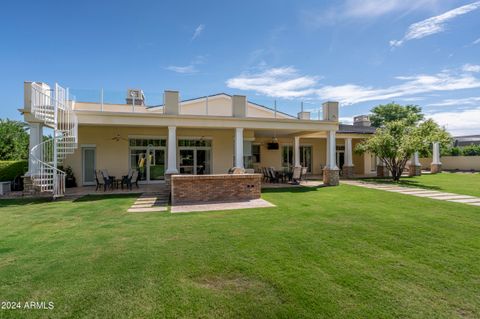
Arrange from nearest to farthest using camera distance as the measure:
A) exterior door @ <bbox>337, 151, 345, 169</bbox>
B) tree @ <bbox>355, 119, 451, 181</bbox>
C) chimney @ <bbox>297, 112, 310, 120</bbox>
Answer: chimney @ <bbox>297, 112, 310, 120</bbox>
tree @ <bbox>355, 119, 451, 181</bbox>
exterior door @ <bbox>337, 151, 345, 169</bbox>

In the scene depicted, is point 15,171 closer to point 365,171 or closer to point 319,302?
point 319,302

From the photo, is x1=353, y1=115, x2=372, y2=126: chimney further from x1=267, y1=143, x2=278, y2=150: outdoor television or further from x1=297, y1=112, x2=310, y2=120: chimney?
x1=297, y1=112, x2=310, y2=120: chimney

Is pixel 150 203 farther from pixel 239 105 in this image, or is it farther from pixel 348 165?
pixel 348 165

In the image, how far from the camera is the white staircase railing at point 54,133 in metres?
9.41

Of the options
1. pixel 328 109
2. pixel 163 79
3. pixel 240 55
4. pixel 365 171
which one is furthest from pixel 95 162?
pixel 365 171

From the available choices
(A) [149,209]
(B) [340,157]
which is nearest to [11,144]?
(A) [149,209]

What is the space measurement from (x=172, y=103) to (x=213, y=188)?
475 cm

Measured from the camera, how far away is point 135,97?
1185cm

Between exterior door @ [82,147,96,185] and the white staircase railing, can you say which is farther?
exterior door @ [82,147,96,185]

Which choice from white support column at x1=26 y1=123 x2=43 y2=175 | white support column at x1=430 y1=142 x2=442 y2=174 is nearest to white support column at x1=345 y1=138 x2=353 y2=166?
white support column at x1=430 y1=142 x2=442 y2=174

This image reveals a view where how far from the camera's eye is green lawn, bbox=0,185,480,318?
279 centimetres

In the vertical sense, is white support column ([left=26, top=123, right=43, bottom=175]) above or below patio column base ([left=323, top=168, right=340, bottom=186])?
above

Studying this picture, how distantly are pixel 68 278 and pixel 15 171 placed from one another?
549 inches

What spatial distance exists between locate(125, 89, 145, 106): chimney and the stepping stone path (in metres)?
4.40
